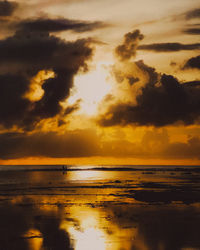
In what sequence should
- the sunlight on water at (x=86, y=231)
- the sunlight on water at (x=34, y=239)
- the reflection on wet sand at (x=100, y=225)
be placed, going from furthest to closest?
1. the reflection on wet sand at (x=100, y=225)
2. the sunlight on water at (x=86, y=231)
3. the sunlight on water at (x=34, y=239)

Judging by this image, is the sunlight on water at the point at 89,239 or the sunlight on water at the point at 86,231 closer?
the sunlight on water at the point at 89,239

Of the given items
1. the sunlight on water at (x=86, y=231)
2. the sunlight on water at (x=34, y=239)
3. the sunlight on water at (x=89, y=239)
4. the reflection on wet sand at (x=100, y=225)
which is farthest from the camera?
the reflection on wet sand at (x=100, y=225)

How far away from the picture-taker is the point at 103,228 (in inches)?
1087

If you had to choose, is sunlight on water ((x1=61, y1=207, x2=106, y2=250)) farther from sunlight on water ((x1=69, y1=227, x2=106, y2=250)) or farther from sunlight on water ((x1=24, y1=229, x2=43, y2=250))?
sunlight on water ((x1=24, y1=229, x2=43, y2=250))

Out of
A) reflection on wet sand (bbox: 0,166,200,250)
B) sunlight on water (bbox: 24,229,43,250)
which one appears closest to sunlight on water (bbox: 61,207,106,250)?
reflection on wet sand (bbox: 0,166,200,250)

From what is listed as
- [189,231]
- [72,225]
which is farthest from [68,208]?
[189,231]

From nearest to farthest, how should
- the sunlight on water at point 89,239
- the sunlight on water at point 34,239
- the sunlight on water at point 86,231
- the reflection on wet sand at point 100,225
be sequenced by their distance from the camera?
the sunlight on water at point 89,239 < the sunlight on water at point 34,239 < the sunlight on water at point 86,231 < the reflection on wet sand at point 100,225

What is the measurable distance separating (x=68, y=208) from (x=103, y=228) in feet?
37.5

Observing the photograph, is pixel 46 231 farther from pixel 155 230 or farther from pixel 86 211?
pixel 86 211

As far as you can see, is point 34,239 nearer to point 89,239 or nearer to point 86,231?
point 89,239

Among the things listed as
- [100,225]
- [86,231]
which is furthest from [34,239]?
[100,225]

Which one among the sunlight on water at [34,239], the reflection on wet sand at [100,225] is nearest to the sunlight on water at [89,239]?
the reflection on wet sand at [100,225]

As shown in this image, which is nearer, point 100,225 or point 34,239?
point 34,239

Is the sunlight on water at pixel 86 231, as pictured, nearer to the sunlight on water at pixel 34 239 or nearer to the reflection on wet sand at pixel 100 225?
the reflection on wet sand at pixel 100 225
